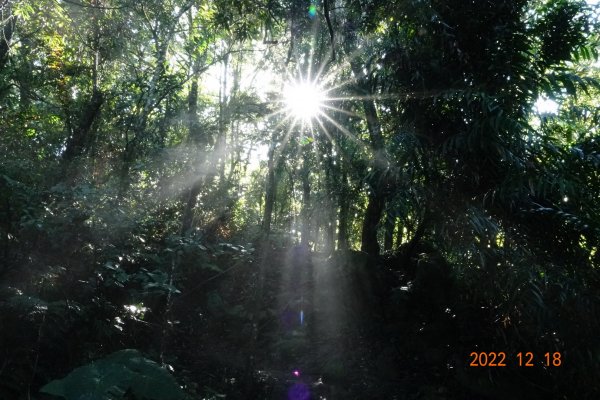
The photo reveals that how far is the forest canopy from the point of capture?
4.52m

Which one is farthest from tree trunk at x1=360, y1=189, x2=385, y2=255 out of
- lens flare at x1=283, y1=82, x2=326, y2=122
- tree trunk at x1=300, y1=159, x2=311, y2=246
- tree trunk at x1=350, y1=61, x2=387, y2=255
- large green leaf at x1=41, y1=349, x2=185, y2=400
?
large green leaf at x1=41, y1=349, x2=185, y2=400

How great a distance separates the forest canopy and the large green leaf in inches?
0.7

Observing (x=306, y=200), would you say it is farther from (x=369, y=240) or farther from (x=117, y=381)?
(x=117, y=381)

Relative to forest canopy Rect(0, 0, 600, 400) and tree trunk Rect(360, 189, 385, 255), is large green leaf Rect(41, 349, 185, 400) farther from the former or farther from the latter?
tree trunk Rect(360, 189, 385, 255)

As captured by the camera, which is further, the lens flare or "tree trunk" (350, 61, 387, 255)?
the lens flare

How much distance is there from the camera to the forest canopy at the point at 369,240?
4.52 m

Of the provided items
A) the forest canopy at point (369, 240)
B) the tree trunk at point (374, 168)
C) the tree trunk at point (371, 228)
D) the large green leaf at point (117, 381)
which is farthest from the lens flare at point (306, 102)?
the large green leaf at point (117, 381)

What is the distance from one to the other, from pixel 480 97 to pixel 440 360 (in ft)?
11.4

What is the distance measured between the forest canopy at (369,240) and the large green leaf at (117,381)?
2 centimetres

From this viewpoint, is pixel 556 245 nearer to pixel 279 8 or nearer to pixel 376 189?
pixel 376 189

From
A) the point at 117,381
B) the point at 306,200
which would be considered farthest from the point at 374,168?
the point at 306,200

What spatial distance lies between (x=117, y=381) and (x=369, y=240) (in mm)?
5331

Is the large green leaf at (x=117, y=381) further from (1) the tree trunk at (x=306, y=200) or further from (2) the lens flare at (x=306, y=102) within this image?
(1) the tree trunk at (x=306, y=200)

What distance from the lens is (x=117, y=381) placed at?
3.12 meters
